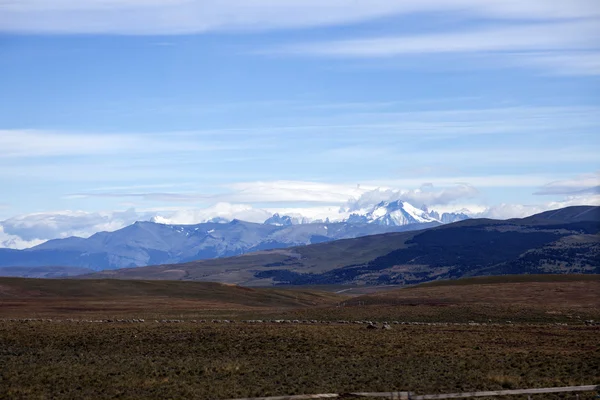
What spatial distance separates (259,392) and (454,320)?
48.4 metres

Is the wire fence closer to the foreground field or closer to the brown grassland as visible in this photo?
the brown grassland

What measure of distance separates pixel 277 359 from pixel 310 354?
298 centimetres

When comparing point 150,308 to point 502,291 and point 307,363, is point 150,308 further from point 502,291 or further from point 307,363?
point 307,363

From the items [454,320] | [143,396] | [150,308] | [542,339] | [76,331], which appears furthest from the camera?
[150,308]

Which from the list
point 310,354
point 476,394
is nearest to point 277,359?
point 310,354

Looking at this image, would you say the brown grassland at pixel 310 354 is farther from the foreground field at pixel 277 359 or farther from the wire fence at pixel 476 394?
the wire fence at pixel 476 394

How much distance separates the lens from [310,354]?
162 feet

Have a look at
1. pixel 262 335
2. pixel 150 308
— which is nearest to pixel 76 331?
pixel 262 335

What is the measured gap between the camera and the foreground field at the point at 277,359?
3670cm

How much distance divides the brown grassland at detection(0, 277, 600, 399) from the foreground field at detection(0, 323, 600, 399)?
8 cm

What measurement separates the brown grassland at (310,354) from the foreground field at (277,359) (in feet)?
0.25

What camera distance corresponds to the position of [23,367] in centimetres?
4262

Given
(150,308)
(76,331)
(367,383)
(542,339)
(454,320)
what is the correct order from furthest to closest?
(150,308) < (454,320) < (76,331) < (542,339) < (367,383)

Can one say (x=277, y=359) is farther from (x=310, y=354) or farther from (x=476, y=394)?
(x=476, y=394)
